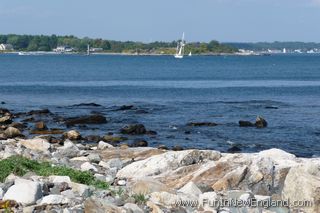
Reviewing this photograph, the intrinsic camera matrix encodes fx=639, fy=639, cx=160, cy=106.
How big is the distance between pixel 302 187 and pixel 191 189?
6.70 ft

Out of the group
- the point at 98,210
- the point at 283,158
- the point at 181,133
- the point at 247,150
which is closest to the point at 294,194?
the point at 283,158

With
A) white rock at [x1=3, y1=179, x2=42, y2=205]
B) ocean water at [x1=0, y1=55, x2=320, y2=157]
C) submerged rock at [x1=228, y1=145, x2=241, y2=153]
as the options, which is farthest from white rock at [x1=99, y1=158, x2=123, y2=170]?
ocean water at [x1=0, y1=55, x2=320, y2=157]

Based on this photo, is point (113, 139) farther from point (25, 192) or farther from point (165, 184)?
point (25, 192)

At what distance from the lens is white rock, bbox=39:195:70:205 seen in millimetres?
9913

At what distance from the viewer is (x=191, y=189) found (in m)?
11.8

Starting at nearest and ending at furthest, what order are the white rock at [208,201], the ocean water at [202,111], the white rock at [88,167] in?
the white rock at [208,201]
the white rock at [88,167]
the ocean water at [202,111]

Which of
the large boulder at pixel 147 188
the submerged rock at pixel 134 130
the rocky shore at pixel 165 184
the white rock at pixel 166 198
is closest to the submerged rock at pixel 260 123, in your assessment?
the submerged rock at pixel 134 130

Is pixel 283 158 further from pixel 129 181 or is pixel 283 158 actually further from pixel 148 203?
pixel 148 203

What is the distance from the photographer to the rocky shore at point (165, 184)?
1005 cm

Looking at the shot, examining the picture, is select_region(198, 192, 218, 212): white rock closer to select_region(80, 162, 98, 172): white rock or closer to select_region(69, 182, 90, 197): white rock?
select_region(69, 182, 90, 197): white rock

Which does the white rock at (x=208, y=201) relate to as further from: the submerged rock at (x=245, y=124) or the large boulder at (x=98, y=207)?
the submerged rock at (x=245, y=124)

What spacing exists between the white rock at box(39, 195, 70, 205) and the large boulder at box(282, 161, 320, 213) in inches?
169

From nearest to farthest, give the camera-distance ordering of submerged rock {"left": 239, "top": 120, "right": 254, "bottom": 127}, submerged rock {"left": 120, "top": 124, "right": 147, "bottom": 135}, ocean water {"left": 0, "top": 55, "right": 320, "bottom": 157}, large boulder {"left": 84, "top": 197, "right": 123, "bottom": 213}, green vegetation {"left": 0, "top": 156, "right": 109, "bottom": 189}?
1. large boulder {"left": 84, "top": 197, "right": 123, "bottom": 213}
2. green vegetation {"left": 0, "top": 156, "right": 109, "bottom": 189}
3. ocean water {"left": 0, "top": 55, "right": 320, "bottom": 157}
4. submerged rock {"left": 120, "top": 124, "right": 147, "bottom": 135}
5. submerged rock {"left": 239, "top": 120, "right": 254, "bottom": 127}

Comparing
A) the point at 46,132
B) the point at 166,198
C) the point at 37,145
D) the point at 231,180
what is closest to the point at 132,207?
the point at 166,198
